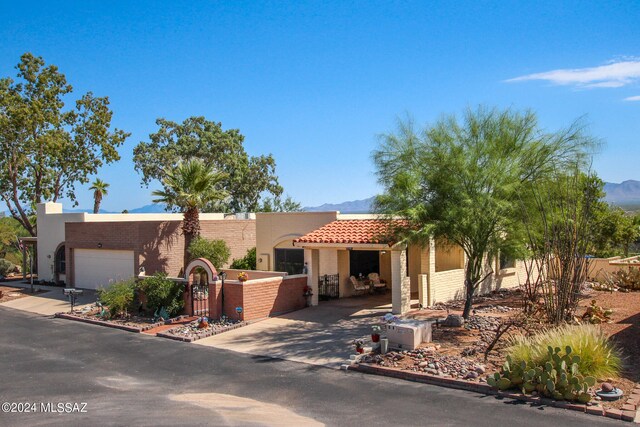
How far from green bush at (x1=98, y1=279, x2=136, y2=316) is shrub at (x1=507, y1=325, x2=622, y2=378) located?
14.3 meters

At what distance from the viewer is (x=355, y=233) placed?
824 inches

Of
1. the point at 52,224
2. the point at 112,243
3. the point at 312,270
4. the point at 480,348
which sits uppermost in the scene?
the point at 52,224

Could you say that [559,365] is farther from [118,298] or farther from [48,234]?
[48,234]

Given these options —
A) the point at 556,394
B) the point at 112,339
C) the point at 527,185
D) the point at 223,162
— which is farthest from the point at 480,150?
the point at 223,162

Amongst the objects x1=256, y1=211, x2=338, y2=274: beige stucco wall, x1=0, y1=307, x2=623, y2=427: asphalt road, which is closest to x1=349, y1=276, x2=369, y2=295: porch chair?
x1=256, y1=211, x2=338, y2=274: beige stucco wall

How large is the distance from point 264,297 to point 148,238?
8.37 metres

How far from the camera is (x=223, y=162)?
5075 centimetres

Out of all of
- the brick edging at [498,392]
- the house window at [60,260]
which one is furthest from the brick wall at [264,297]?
the house window at [60,260]

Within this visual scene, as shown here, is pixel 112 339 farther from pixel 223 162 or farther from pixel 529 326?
pixel 223 162

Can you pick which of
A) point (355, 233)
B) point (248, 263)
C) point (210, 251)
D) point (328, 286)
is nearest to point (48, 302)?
point (210, 251)

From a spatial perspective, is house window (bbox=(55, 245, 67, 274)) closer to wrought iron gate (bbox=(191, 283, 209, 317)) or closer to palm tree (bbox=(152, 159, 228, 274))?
palm tree (bbox=(152, 159, 228, 274))

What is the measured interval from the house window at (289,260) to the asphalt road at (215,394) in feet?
29.0

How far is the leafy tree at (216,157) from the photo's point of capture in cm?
5069

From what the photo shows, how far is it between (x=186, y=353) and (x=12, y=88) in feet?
92.5
